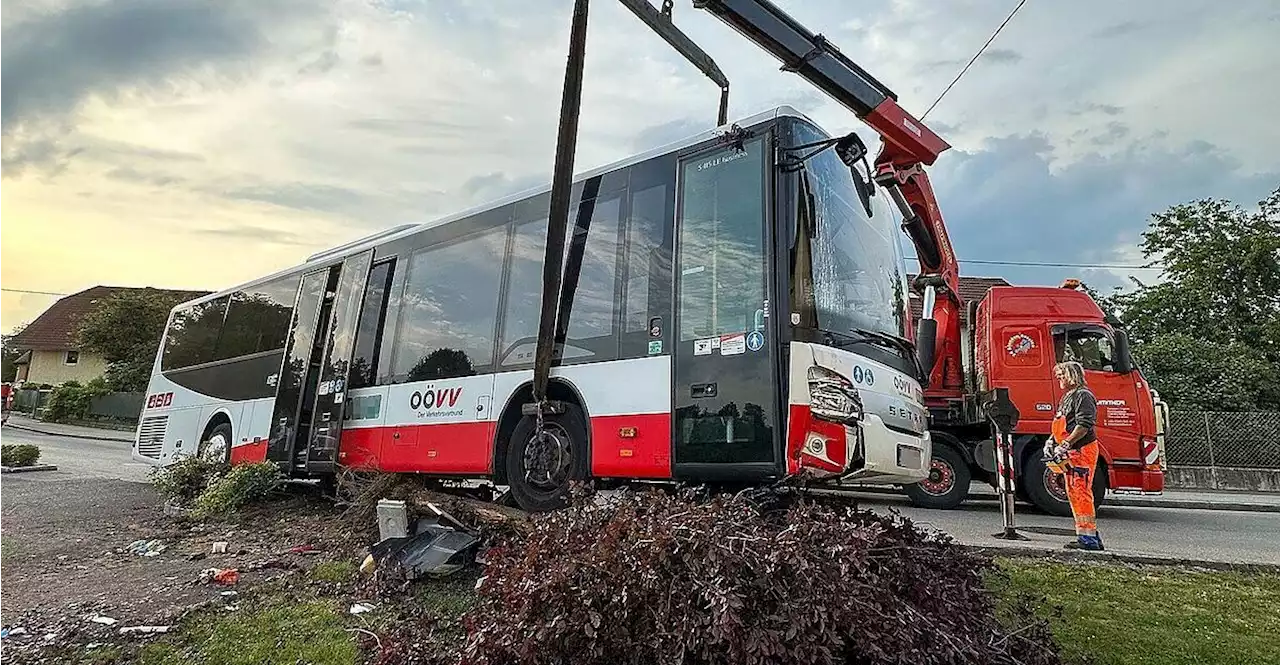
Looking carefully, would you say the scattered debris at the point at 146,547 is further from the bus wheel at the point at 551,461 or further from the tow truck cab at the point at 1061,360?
the tow truck cab at the point at 1061,360

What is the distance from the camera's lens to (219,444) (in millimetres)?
9727

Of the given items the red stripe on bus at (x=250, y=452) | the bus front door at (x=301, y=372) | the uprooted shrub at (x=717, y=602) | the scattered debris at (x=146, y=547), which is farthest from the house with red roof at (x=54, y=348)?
the uprooted shrub at (x=717, y=602)

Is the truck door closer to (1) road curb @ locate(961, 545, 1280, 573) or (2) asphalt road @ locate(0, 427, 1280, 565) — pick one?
(2) asphalt road @ locate(0, 427, 1280, 565)

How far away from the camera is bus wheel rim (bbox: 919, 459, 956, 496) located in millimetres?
9742

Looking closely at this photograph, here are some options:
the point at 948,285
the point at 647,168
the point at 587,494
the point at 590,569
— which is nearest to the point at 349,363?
the point at 647,168

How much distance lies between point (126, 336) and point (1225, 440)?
37.9m

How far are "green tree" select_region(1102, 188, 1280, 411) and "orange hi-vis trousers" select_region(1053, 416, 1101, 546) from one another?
14.1m

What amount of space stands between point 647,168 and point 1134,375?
23.3 ft

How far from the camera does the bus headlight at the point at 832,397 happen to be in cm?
471

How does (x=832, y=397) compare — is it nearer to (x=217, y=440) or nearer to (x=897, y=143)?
(x=897, y=143)

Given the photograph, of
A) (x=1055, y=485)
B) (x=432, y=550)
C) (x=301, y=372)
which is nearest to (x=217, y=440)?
(x=301, y=372)

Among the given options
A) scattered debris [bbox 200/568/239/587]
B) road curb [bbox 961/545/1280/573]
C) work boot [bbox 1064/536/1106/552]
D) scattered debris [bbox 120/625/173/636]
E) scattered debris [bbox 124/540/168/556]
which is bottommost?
scattered debris [bbox 120/625/173/636]

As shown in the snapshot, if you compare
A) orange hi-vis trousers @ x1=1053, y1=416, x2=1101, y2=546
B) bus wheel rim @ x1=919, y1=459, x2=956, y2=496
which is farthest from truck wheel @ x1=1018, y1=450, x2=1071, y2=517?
orange hi-vis trousers @ x1=1053, y1=416, x2=1101, y2=546

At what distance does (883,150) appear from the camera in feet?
31.8
